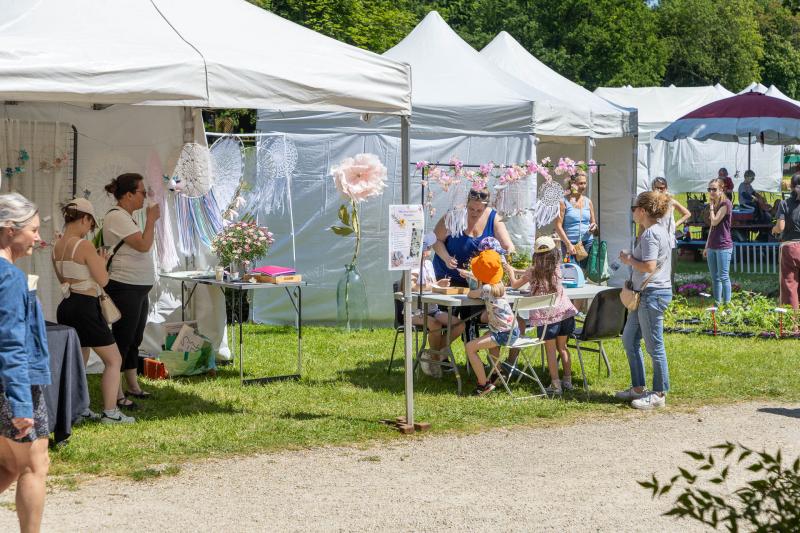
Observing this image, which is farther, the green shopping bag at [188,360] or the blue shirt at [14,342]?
the green shopping bag at [188,360]

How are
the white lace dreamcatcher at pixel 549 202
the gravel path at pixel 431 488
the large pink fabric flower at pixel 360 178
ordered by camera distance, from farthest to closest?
the white lace dreamcatcher at pixel 549 202, the large pink fabric flower at pixel 360 178, the gravel path at pixel 431 488

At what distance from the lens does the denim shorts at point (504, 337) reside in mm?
7676

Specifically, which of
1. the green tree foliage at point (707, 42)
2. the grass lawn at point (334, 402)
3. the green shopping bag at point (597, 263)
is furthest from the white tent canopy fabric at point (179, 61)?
the green tree foliage at point (707, 42)

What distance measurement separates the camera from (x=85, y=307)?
22.6 feet

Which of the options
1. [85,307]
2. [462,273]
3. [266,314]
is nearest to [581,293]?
[462,273]

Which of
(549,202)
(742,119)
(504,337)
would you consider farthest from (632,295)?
(742,119)

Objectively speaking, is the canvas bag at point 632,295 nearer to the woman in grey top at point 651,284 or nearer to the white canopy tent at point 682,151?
the woman in grey top at point 651,284

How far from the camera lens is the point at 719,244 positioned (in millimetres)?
11930

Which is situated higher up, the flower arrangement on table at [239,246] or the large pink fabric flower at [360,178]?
the large pink fabric flower at [360,178]

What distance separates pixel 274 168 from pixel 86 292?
4.16 metres

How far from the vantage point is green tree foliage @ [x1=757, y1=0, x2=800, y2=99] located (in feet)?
196

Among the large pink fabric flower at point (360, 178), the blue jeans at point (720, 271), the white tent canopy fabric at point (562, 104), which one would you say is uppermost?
the white tent canopy fabric at point (562, 104)

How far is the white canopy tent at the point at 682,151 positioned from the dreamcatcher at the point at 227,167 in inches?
523

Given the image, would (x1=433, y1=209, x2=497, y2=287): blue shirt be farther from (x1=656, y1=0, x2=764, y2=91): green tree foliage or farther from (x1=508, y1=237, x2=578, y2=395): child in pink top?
(x1=656, y1=0, x2=764, y2=91): green tree foliage
